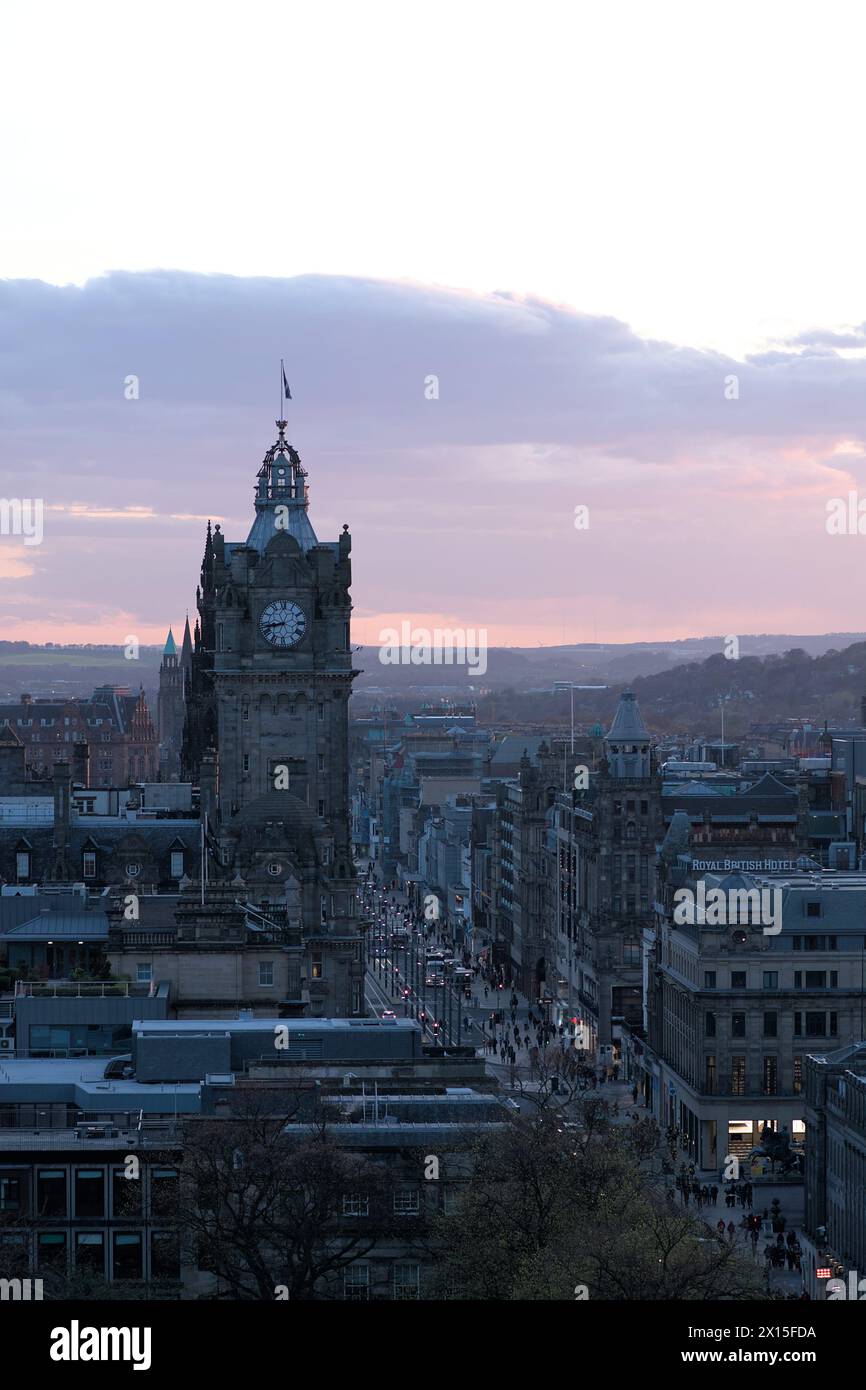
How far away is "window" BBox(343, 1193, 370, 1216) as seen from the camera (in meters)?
57.4

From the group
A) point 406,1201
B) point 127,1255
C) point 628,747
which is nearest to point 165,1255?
point 127,1255

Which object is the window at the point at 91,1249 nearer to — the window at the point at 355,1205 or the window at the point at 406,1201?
the window at the point at 355,1205

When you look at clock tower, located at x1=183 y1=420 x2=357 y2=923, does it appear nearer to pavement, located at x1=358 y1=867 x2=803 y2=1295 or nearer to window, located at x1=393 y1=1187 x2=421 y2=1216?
pavement, located at x1=358 y1=867 x2=803 y2=1295

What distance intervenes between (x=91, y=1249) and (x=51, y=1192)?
6.60ft

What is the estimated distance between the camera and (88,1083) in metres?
68.4

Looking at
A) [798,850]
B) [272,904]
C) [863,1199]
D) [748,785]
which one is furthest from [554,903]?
[863,1199]

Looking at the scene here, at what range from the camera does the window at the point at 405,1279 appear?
187 feet

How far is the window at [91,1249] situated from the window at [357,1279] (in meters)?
6.29

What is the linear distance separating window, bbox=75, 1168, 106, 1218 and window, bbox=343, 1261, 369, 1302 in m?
6.92

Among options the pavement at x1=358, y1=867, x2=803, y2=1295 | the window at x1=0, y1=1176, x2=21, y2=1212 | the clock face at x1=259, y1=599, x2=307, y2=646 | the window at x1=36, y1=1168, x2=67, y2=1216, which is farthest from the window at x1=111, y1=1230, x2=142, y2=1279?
the clock face at x1=259, y1=599, x2=307, y2=646

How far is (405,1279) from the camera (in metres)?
57.4

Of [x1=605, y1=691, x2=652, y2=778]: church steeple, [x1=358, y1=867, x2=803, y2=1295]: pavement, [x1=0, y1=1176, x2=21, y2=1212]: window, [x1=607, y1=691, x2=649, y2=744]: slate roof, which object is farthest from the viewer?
[x1=607, y1=691, x2=649, y2=744]: slate roof

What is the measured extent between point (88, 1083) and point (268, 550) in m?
61.6

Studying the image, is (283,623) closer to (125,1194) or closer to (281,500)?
(281,500)
